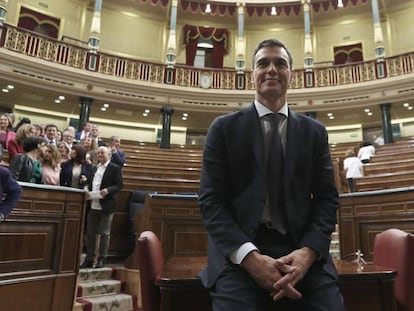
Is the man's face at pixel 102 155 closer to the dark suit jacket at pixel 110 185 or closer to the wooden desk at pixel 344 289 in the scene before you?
the dark suit jacket at pixel 110 185

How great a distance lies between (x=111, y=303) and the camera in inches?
118

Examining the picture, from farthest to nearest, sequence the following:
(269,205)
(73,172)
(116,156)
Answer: (116,156) < (73,172) < (269,205)

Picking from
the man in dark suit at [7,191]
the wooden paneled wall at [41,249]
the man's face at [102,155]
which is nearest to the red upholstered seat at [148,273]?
the man in dark suit at [7,191]

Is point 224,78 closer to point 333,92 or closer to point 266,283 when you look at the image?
point 333,92

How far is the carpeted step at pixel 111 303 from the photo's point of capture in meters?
2.88

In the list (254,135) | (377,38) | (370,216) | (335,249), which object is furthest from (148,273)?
(377,38)

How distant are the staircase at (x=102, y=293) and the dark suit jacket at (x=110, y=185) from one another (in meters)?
0.63

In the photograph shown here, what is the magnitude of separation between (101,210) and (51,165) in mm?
662

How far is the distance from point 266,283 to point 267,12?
12.7 m

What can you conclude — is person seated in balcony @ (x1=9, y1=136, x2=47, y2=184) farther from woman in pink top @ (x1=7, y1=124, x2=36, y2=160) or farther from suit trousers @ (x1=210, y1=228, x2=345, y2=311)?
suit trousers @ (x1=210, y1=228, x2=345, y2=311)

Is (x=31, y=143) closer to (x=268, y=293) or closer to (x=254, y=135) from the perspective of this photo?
(x=254, y=135)

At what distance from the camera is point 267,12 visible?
12.2 meters

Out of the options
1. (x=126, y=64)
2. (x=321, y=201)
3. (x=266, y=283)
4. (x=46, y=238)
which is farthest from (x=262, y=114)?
(x=126, y=64)

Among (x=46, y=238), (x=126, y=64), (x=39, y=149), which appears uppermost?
(x=126, y=64)
